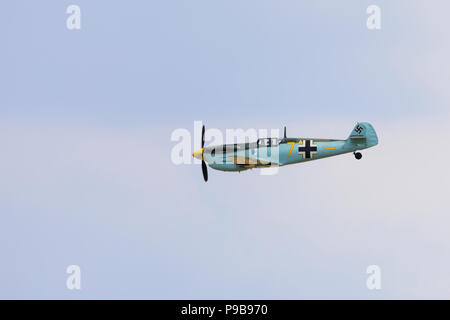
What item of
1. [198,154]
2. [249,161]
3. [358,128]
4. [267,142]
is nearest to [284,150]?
[267,142]

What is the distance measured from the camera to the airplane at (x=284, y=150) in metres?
75.8

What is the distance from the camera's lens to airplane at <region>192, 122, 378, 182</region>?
75.8 metres

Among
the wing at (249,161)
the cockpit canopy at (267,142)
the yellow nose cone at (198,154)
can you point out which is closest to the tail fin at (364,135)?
the cockpit canopy at (267,142)

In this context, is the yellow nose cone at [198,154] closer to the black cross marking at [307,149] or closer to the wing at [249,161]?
the wing at [249,161]

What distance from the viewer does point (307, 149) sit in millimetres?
76562

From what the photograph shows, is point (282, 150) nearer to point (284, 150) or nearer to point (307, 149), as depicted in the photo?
point (284, 150)

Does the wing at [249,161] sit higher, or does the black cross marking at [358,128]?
the black cross marking at [358,128]

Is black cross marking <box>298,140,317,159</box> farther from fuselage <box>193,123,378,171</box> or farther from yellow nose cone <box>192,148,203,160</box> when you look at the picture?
yellow nose cone <box>192,148,203,160</box>

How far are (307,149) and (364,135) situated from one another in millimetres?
3570

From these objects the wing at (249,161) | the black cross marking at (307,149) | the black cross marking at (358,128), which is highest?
the black cross marking at (358,128)

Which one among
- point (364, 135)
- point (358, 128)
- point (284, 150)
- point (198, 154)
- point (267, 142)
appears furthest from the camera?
point (198, 154)

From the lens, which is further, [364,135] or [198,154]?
[198,154]
